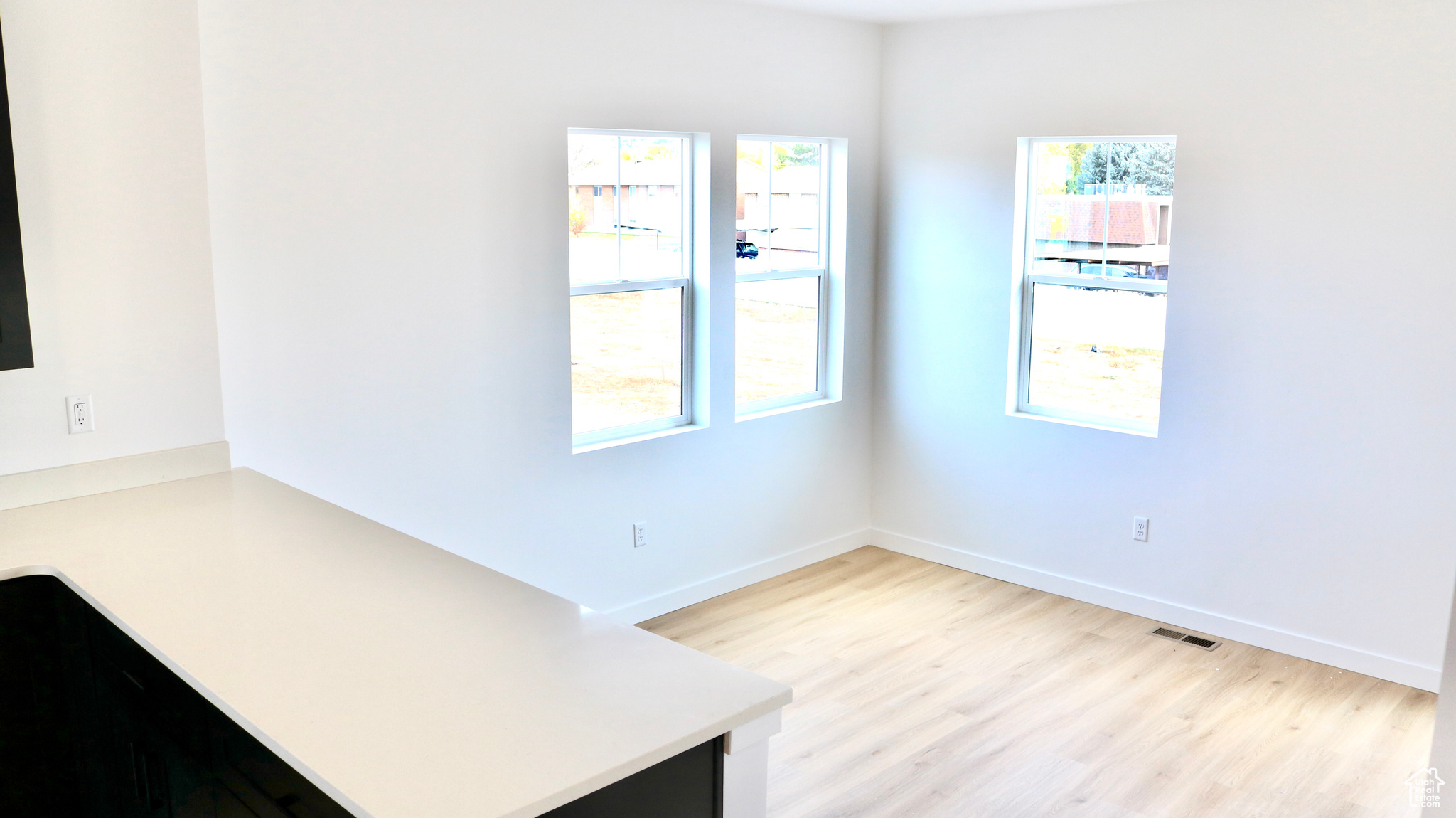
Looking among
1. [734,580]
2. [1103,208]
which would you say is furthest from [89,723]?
[1103,208]

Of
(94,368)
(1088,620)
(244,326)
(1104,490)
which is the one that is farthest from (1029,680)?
(94,368)

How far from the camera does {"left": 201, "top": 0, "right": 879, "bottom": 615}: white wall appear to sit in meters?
3.28

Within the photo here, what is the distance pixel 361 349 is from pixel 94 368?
33.8 inches

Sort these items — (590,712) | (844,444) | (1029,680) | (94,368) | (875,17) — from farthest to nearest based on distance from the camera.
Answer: (844,444)
(875,17)
(1029,680)
(94,368)
(590,712)

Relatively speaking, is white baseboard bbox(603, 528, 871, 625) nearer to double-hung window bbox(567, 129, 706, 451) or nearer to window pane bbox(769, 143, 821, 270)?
double-hung window bbox(567, 129, 706, 451)

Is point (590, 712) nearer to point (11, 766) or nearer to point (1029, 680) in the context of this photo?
point (11, 766)

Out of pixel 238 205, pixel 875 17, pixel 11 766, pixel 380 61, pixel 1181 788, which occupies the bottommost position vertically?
pixel 1181 788

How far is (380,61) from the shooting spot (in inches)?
137

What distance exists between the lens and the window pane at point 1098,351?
471cm

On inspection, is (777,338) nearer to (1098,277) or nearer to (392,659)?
(1098,277)

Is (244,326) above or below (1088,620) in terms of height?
above

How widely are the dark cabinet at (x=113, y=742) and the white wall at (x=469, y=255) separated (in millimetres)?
925

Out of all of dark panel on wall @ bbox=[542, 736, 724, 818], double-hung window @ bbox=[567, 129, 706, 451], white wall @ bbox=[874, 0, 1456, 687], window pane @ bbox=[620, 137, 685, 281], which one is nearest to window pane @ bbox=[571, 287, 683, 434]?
double-hung window @ bbox=[567, 129, 706, 451]

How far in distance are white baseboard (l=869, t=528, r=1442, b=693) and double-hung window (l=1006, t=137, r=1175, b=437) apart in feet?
2.51
